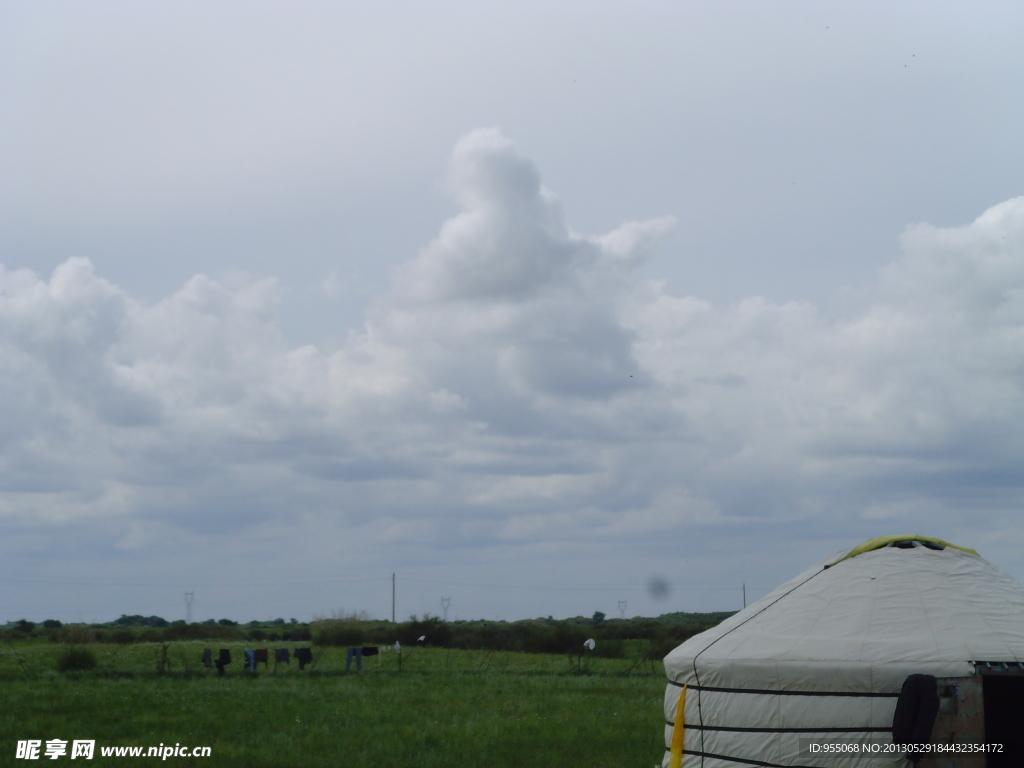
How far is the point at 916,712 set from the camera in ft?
22.9

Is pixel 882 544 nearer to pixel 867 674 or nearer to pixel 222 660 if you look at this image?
pixel 867 674

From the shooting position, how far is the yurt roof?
7395 millimetres

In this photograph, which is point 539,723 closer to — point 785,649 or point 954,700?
point 785,649

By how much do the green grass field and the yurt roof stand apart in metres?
2.82

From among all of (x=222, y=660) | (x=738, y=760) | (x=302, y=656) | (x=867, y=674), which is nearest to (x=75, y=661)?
(x=222, y=660)

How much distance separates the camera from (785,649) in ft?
25.6

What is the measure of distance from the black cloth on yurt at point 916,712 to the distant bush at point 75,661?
19680 mm

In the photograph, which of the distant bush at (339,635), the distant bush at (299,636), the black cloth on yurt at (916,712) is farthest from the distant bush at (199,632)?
the black cloth on yurt at (916,712)

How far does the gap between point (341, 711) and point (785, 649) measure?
8.61 m

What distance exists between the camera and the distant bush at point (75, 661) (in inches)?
859

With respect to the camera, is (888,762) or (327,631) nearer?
(888,762)

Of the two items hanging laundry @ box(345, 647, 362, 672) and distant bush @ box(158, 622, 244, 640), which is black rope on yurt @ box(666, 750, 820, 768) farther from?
distant bush @ box(158, 622, 244, 640)

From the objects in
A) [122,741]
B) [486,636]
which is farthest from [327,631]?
[122,741]

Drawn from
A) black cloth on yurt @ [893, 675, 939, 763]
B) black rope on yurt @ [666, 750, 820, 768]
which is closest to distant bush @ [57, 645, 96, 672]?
black rope on yurt @ [666, 750, 820, 768]
